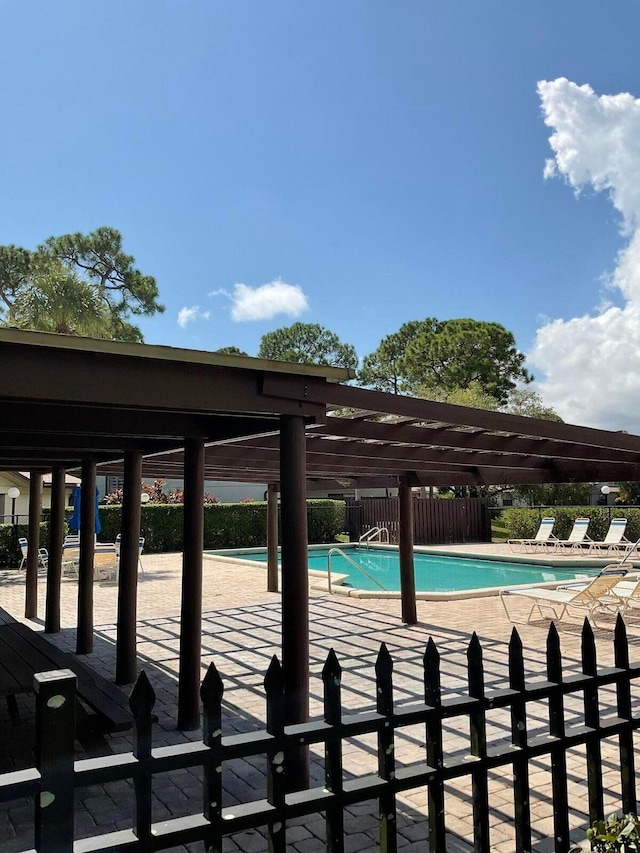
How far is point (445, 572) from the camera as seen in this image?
65.1 feet

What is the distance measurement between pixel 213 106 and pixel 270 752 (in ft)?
57.9

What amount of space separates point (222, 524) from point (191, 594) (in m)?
20.5

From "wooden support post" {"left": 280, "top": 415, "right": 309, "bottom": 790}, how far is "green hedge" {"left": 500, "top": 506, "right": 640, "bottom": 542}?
75.4 ft

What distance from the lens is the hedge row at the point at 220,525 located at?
76.6ft

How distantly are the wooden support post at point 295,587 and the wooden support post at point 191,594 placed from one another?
151 cm

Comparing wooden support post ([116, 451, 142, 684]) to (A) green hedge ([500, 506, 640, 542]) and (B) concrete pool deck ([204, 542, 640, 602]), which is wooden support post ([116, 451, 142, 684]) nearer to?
(B) concrete pool deck ([204, 542, 640, 602])

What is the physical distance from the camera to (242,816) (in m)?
1.98

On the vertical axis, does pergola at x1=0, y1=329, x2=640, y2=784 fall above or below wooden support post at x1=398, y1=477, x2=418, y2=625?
above

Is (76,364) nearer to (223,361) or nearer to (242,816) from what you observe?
(223,361)

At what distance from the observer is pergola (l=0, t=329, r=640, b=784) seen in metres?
3.45

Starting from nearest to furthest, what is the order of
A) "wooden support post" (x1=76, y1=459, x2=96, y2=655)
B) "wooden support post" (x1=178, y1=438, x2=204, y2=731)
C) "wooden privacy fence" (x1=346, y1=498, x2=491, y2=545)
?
"wooden support post" (x1=178, y1=438, x2=204, y2=731)
"wooden support post" (x1=76, y1=459, x2=96, y2=655)
"wooden privacy fence" (x1=346, y1=498, x2=491, y2=545)

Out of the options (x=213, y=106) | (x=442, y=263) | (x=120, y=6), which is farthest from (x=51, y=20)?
(x=442, y=263)

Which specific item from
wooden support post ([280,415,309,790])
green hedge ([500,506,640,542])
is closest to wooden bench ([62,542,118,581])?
wooden support post ([280,415,309,790])

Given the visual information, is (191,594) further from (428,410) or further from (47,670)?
(428,410)
